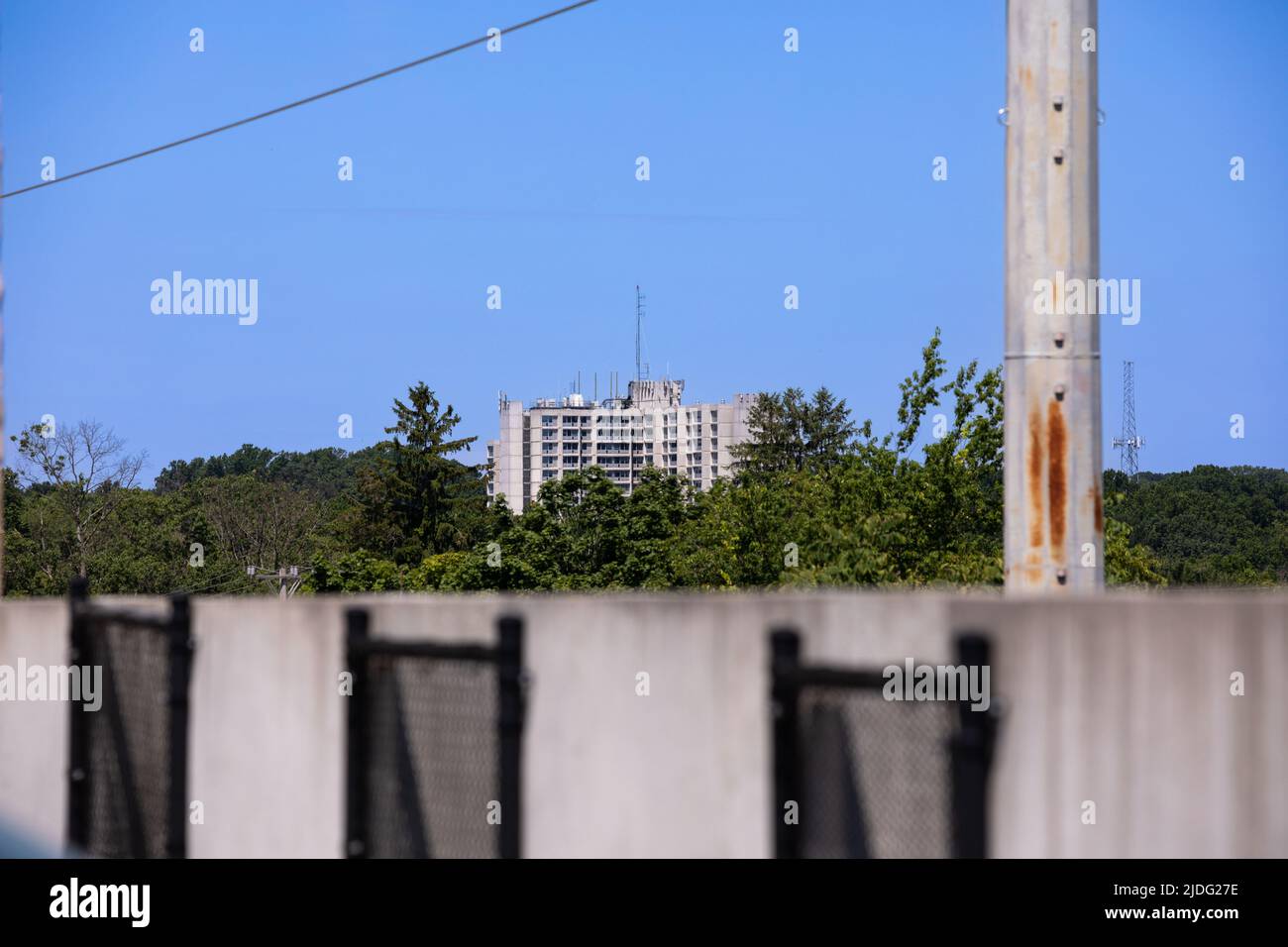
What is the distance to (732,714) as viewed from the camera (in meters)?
5.46

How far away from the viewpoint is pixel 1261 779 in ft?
14.9

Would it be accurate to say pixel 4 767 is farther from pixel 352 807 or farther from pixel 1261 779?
pixel 1261 779

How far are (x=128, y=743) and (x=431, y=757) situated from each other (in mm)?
2344

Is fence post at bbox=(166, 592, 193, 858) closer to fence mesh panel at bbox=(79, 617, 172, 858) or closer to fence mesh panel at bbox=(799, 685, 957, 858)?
fence mesh panel at bbox=(79, 617, 172, 858)

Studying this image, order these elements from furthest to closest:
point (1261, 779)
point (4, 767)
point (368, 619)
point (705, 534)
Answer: point (705, 534), point (4, 767), point (368, 619), point (1261, 779)

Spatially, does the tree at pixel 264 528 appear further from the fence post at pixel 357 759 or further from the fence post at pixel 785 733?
the fence post at pixel 785 733

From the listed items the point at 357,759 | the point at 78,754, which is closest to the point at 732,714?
the point at 357,759

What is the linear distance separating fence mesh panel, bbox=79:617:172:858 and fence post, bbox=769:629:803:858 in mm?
3396

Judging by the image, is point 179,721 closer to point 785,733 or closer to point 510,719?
point 510,719

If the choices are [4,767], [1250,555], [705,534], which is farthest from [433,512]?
[4,767]

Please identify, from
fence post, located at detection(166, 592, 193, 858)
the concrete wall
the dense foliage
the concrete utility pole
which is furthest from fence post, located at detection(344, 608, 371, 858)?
the dense foliage

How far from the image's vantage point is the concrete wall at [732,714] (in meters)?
4.62

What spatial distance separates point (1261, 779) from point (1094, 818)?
0.50 m

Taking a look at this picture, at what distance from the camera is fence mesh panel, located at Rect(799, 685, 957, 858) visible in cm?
485
